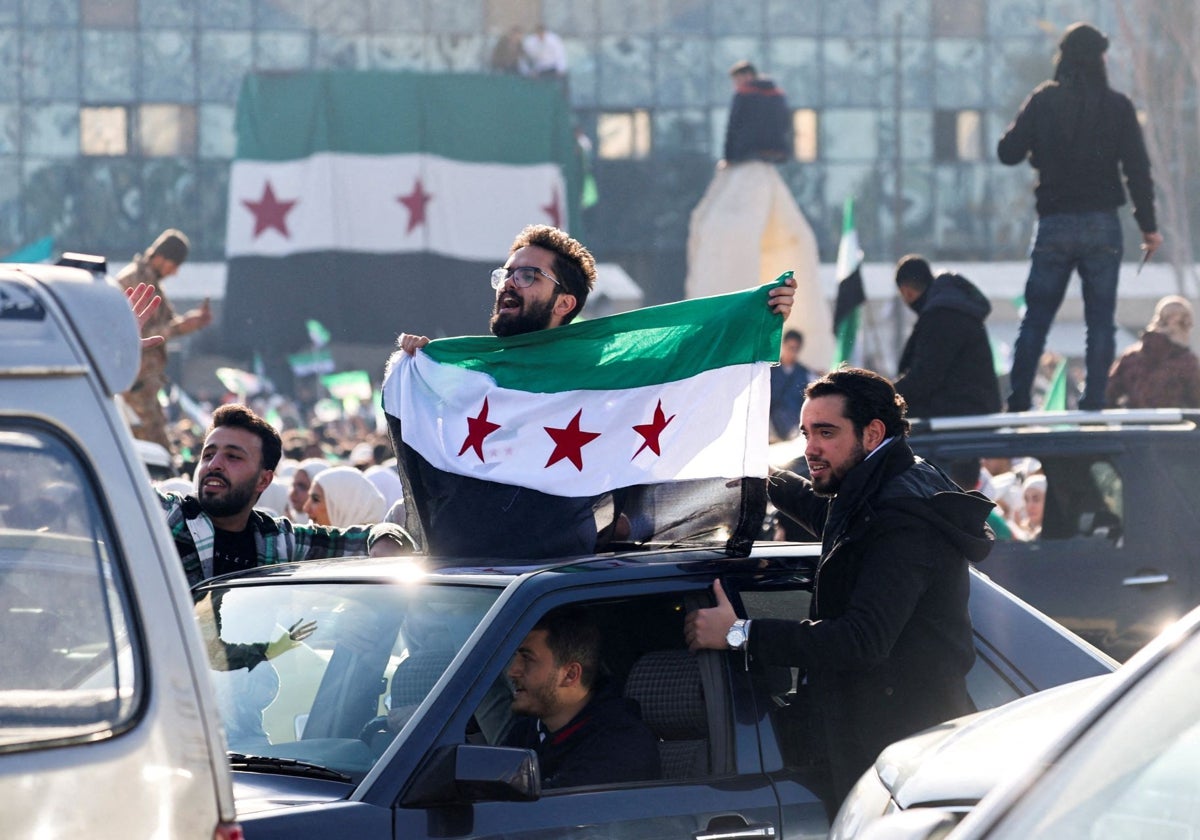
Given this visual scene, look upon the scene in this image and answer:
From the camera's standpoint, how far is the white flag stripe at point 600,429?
5.25m

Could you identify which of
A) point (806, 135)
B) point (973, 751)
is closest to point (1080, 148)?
point (973, 751)

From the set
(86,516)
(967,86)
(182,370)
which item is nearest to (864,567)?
(86,516)

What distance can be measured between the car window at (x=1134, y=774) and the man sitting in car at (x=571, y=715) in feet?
5.20

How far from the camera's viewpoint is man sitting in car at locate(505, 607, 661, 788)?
429 centimetres

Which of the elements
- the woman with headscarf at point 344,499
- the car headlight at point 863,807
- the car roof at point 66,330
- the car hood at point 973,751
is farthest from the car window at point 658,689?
the woman with headscarf at point 344,499

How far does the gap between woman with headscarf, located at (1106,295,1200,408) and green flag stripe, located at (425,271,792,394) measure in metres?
6.17

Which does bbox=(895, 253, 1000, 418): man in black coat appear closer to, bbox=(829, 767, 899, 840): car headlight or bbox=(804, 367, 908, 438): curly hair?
bbox=(804, 367, 908, 438): curly hair

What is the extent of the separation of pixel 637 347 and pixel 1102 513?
3609 millimetres

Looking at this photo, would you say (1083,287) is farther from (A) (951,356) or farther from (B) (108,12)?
(B) (108,12)

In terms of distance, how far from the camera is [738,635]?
438cm

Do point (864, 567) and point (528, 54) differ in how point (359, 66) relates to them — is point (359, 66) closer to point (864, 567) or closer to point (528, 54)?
point (528, 54)

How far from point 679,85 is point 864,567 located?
1914 inches

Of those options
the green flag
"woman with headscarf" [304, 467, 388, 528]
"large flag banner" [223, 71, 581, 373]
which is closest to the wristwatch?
"woman with headscarf" [304, 467, 388, 528]

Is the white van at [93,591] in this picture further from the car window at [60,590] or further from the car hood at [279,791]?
the car hood at [279,791]
